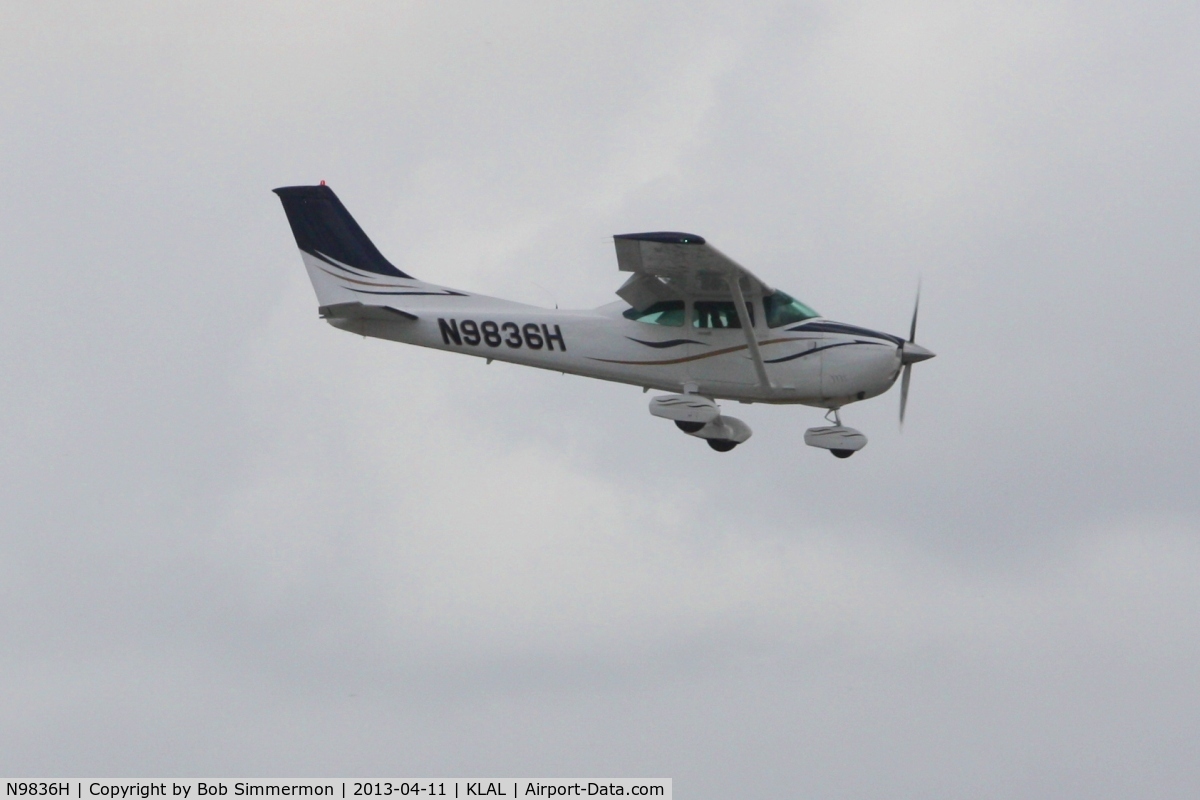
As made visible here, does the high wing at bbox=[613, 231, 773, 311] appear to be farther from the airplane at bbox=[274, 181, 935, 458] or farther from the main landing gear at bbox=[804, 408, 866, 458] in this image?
the main landing gear at bbox=[804, 408, 866, 458]

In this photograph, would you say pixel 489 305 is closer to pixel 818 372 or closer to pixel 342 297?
pixel 342 297

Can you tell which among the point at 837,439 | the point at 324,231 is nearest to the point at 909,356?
the point at 837,439

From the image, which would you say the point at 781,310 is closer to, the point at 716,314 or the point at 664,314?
the point at 716,314

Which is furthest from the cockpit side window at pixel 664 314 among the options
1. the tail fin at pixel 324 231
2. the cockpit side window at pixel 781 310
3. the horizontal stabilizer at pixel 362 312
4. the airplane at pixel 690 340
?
the tail fin at pixel 324 231

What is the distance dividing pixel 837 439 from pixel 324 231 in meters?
8.75

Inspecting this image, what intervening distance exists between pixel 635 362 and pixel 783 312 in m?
2.24

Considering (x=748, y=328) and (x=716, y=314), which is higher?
(x=716, y=314)

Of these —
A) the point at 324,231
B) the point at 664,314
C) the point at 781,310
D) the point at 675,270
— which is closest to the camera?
the point at 675,270

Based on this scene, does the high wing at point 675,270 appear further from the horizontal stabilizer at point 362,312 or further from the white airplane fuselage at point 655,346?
the horizontal stabilizer at point 362,312

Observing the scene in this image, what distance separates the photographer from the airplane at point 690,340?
78.4 ft

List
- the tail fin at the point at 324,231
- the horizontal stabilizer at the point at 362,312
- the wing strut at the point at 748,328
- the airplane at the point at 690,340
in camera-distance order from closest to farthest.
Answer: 1. the wing strut at the point at 748,328
2. the airplane at the point at 690,340
3. the horizontal stabilizer at the point at 362,312
4. the tail fin at the point at 324,231

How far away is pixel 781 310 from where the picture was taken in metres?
24.2

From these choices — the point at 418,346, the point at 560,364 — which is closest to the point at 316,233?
the point at 418,346

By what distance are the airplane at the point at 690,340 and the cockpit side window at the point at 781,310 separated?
14mm
